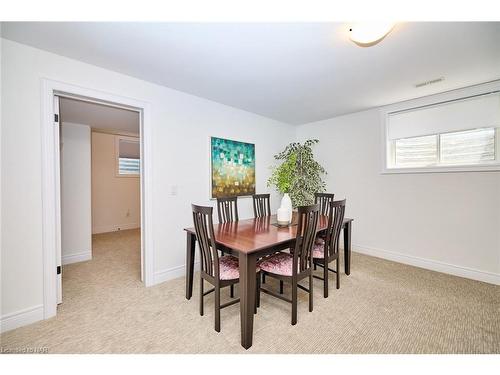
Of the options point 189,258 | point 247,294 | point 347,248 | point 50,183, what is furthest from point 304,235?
point 50,183

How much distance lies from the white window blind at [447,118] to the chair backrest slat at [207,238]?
130 inches

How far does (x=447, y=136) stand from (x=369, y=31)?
240 centimetres

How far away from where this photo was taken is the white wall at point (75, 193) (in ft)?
10.9

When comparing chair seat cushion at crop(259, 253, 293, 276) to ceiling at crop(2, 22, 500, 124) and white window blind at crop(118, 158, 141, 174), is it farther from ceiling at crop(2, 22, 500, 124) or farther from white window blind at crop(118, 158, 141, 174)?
white window blind at crop(118, 158, 141, 174)

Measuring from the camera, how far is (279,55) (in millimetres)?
2010

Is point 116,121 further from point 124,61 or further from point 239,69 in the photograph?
point 239,69

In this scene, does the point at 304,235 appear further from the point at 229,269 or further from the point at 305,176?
the point at 305,176

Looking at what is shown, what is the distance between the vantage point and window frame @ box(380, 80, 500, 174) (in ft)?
8.57

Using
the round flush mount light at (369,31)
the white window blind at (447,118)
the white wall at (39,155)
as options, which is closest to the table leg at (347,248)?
the white wall at (39,155)

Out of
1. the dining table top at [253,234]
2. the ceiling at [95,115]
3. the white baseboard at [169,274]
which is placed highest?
the ceiling at [95,115]

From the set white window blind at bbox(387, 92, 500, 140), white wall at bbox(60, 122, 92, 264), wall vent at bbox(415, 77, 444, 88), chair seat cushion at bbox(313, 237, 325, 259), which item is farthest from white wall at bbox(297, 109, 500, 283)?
white wall at bbox(60, 122, 92, 264)

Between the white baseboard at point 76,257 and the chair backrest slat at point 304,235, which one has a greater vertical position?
the chair backrest slat at point 304,235

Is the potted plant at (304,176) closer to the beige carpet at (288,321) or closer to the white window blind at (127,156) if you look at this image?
the beige carpet at (288,321)

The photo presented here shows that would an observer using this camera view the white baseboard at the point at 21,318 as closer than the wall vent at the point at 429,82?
Yes
